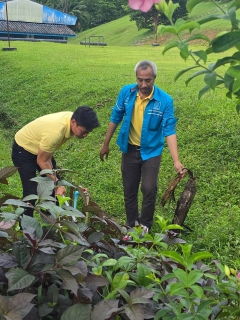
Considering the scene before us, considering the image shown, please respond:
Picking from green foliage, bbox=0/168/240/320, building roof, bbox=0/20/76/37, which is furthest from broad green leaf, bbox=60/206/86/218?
building roof, bbox=0/20/76/37

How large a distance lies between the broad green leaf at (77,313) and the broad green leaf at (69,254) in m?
0.13

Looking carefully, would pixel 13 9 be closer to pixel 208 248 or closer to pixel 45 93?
pixel 45 93

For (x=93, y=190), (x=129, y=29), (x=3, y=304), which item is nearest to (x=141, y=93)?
(x=93, y=190)

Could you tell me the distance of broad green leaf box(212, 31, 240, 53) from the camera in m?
0.93

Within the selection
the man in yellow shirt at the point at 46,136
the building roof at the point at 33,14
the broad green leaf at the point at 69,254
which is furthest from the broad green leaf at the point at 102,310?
the building roof at the point at 33,14

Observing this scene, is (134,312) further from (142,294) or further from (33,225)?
(33,225)

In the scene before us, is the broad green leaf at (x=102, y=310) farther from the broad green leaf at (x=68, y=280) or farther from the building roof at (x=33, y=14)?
the building roof at (x=33, y=14)

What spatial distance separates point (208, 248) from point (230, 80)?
3.33 m

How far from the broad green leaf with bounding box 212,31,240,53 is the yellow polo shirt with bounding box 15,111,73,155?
116 inches

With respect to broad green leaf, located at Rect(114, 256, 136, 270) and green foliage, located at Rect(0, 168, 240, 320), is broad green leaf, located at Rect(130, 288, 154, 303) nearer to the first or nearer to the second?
green foliage, located at Rect(0, 168, 240, 320)

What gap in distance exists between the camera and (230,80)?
102cm

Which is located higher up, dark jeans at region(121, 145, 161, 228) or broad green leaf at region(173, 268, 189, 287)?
broad green leaf at region(173, 268, 189, 287)

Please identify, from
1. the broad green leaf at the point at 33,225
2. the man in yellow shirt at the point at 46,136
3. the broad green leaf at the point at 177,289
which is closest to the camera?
the broad green leaf at the point at 177,289

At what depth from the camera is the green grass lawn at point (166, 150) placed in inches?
189
